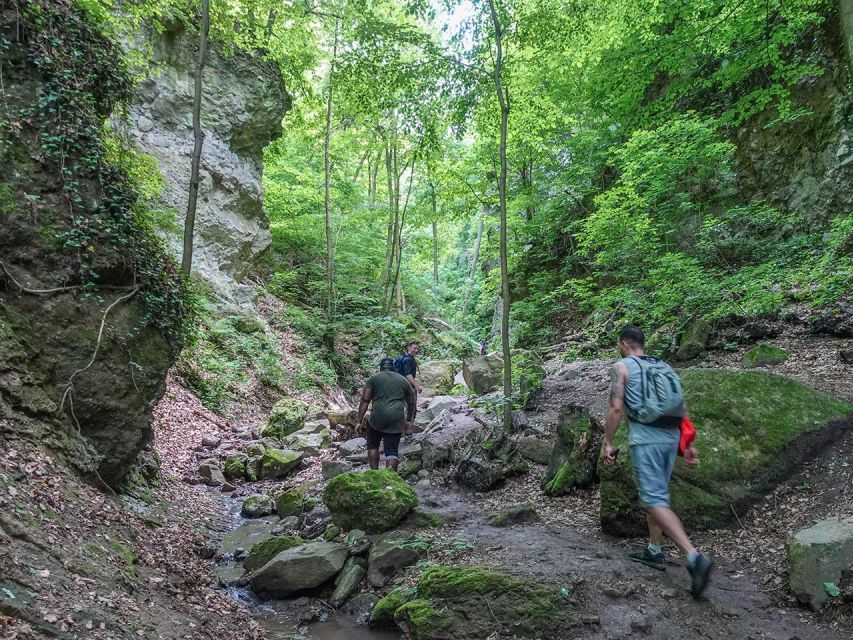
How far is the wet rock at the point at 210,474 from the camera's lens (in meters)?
8.22

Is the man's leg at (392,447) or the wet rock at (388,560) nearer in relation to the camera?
the wet rock at (388,560)

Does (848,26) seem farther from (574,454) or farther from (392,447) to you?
(392,447)

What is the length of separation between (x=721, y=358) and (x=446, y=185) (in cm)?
914

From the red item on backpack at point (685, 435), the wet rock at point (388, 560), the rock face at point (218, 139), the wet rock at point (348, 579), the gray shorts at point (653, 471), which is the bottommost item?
the wet rock at point (348, 579)

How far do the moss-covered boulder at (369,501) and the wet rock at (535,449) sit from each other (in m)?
2.17

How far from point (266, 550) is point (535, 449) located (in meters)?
4.16

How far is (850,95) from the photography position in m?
9.45

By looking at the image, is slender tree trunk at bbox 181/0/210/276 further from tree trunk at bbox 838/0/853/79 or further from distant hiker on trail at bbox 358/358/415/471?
tree trunk at bbox 838/0/853/79

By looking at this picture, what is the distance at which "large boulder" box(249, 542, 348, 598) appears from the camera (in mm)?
4855

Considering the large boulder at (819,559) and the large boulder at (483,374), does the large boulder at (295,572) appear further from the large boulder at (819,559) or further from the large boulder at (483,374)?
the large boulder at (483,374)

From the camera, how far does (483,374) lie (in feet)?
41.8

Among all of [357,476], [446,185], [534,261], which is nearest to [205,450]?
[357,476]

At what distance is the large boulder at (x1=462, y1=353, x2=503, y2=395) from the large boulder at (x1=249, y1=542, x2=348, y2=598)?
A: 7814mm

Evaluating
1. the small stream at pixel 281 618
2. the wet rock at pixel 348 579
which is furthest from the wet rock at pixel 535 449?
the small stream at pixel 281 618
